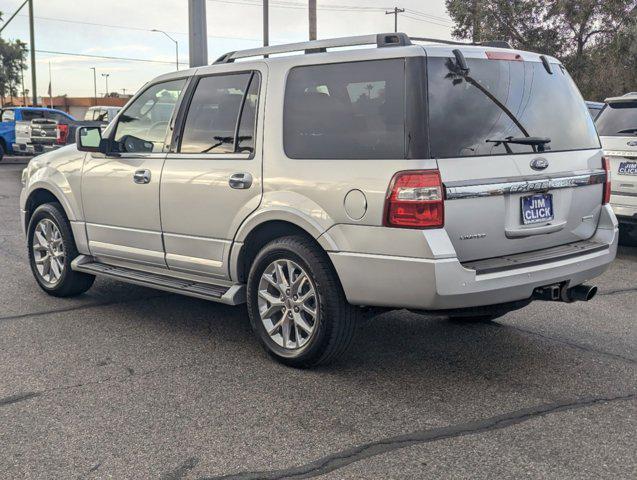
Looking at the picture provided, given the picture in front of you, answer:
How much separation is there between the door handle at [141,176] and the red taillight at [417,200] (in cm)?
214

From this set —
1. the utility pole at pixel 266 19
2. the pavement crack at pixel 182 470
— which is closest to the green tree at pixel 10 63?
the utility pole at pixel 266 19

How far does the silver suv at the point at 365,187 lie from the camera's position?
13.0ft

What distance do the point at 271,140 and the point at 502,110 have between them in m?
1.40

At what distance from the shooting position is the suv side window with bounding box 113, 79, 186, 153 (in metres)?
5.41

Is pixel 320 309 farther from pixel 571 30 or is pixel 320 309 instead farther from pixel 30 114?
pixel 571 30

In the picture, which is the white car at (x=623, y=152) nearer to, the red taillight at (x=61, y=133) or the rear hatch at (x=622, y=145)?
the rear hatch at (x=622, y=145)

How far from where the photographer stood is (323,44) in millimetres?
4590

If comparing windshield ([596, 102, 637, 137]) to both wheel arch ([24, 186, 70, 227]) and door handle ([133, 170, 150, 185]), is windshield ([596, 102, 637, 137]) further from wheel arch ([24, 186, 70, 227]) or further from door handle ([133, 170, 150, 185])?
wheel arch ([24, 186, 70, 227])

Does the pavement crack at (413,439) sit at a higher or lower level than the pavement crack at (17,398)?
lower

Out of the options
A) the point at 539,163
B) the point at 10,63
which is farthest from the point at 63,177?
the point at 10,63

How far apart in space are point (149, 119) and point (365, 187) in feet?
7.40

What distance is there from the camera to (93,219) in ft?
19.3

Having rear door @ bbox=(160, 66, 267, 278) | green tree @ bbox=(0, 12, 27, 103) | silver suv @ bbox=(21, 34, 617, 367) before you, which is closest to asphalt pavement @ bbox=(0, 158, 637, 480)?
silver suv @ bbox=(21, 34, 617, 367)

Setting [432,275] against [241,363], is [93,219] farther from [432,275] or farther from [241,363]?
[432,275]
